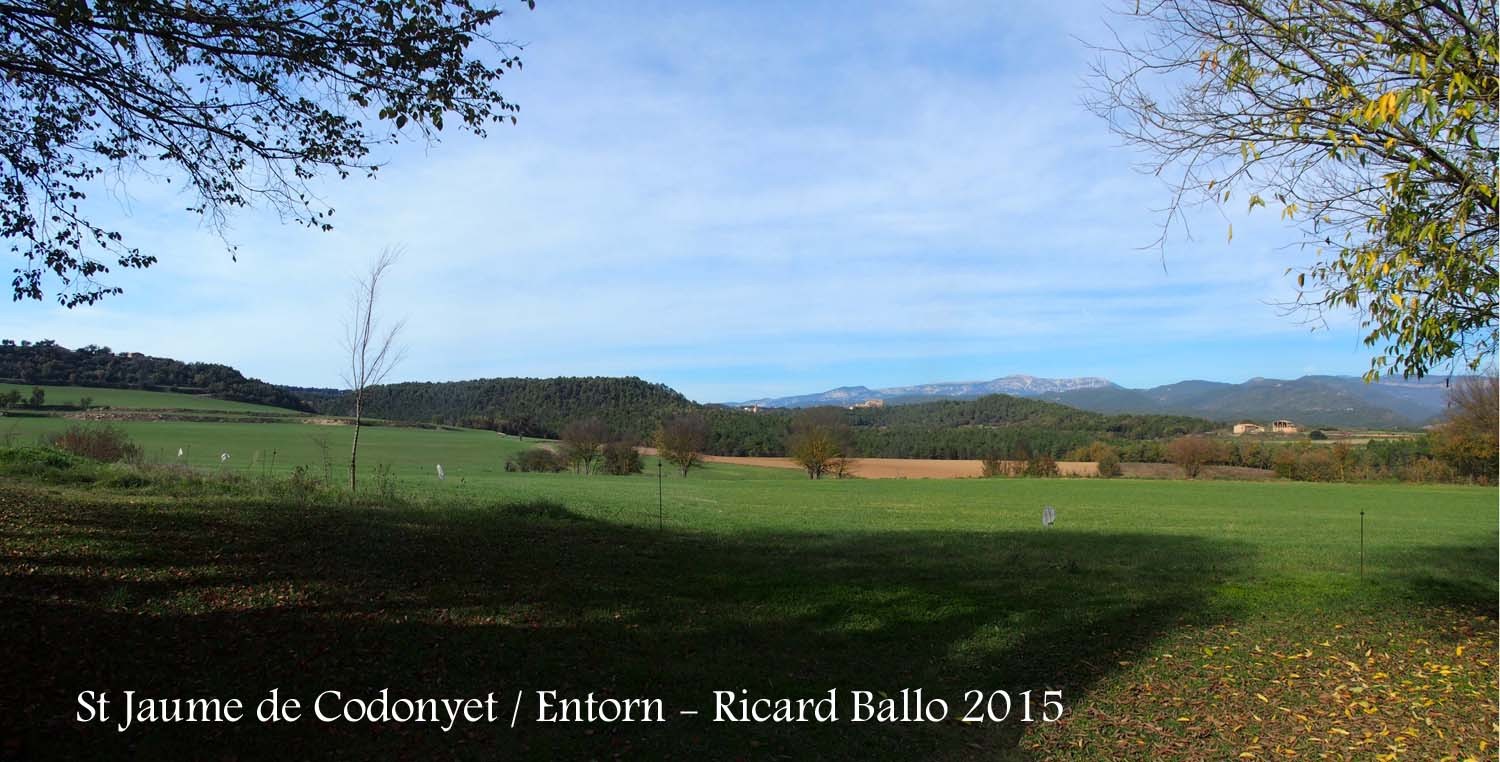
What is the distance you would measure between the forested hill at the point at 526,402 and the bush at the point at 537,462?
396 inches

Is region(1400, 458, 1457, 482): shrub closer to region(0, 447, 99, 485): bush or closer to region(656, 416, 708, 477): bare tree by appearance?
region(656, 416, 708, 477): bare tree

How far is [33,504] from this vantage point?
32.5ft

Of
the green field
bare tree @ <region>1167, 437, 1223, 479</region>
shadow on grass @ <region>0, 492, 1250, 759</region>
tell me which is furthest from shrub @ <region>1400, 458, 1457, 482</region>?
shadow on grass @ <region>0, 492, 1250, 759</region>

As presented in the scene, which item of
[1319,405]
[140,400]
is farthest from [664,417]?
[1319,405]

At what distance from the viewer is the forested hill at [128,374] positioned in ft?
177

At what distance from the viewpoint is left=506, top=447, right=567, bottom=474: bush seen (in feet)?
167

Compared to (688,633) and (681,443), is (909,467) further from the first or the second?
(688,633)

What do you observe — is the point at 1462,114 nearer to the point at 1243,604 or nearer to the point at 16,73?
the point at 1243,604

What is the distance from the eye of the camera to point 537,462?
51719mm

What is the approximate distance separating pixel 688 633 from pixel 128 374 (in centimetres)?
8025

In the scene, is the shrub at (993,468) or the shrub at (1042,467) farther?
the shrub at (993,468)

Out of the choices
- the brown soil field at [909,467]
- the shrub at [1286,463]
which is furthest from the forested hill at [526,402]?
the shrub at [1286,463]

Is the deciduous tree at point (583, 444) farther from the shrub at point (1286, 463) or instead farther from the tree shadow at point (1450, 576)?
the shrub at point (1286, 463)

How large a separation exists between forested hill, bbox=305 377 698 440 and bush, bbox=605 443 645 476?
11.4 m
